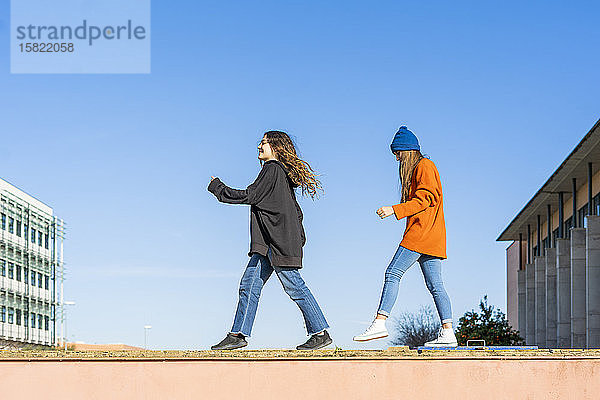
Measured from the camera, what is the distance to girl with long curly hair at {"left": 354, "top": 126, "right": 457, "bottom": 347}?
1028 centimetres

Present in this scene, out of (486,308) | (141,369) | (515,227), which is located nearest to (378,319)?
(141,369)

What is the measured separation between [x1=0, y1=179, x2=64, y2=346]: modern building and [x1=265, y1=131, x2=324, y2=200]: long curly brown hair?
92.7 metres

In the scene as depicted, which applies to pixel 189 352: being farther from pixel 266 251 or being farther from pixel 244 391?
pixel 266 251

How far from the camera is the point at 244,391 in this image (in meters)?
8.25

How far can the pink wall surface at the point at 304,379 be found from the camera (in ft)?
26.7

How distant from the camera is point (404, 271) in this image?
409 inches

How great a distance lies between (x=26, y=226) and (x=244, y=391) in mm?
105745

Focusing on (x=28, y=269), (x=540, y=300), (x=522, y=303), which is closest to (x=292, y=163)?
(x=540, y=300)

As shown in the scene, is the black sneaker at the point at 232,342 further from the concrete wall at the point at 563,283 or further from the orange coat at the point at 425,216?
the concrete wall at the point at 563,283

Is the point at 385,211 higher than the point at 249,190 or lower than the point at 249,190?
lower

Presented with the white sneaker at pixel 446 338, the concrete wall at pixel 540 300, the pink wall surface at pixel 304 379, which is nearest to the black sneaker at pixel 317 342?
the white sneaker at pixel 446 338

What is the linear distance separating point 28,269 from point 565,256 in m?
76.9

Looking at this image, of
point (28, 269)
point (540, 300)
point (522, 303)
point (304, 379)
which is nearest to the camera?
point (304, 379)

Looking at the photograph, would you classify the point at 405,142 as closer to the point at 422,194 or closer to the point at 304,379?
the point at 422,194
